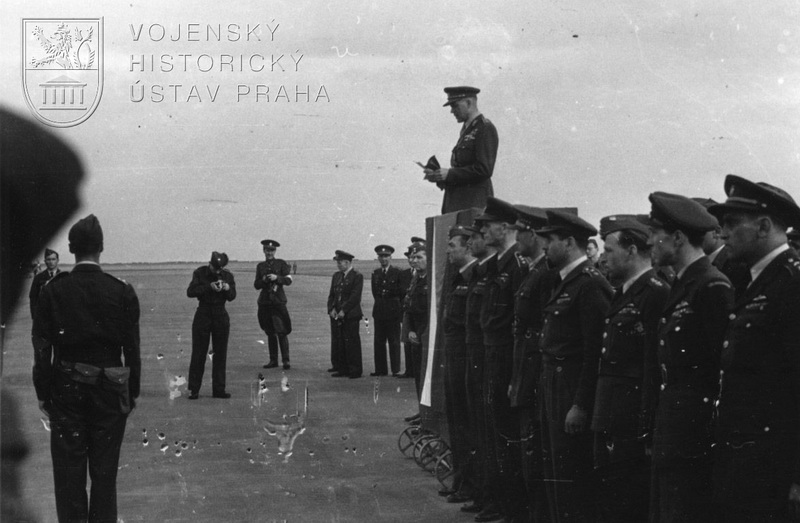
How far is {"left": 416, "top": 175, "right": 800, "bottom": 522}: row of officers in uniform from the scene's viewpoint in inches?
140

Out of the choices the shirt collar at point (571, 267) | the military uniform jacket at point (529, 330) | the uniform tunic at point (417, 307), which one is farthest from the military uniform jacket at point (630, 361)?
the uniform tunic at point (417, 307)

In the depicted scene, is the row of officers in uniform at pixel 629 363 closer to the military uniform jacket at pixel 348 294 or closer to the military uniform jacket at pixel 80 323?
the military uniform jacket at pixel 80 323

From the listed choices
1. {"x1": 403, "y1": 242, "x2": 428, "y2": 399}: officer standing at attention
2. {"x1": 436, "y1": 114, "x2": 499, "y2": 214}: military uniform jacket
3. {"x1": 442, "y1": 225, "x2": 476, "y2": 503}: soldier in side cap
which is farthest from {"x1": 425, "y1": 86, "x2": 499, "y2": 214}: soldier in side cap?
{"x1": 403, "y1": 242, "x2": 428, "y2": 399}: officer standing at attention

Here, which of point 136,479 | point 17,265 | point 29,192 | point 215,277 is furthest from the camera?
point 215,277

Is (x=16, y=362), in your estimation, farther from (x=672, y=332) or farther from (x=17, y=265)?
(x=672, y=332)

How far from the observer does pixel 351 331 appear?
1486 centimetres

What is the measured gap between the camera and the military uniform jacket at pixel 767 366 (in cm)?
350

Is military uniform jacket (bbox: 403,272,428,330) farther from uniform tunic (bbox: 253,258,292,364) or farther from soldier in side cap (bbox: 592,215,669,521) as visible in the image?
soldier in side cap (bbox: 592,215,669,521)

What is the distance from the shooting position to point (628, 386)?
4578 mm

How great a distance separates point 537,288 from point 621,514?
1366 mm

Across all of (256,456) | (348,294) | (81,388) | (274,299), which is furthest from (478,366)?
(274,299)

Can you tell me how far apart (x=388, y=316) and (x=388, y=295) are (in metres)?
0.34

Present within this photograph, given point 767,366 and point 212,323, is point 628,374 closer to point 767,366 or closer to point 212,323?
point 767,366

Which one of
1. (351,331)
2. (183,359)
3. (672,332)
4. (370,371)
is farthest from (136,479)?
(183,359)
